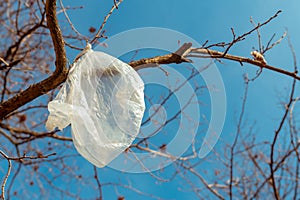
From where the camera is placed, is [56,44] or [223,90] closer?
[56,44]

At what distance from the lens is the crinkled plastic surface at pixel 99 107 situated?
36.7 inches

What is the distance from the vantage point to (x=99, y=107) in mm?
991

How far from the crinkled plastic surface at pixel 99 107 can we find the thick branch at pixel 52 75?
0.05m

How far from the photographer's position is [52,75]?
3.27ft

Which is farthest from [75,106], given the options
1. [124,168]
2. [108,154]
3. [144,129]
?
[144,129]

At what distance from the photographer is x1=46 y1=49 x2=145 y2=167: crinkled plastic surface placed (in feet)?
3.05

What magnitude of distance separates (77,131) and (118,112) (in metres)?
0.14

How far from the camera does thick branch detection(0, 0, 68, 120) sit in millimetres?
929

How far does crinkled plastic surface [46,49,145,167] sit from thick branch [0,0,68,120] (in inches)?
1.9

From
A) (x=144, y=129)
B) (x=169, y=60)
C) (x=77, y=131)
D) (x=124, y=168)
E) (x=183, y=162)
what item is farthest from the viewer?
(x=183, y=162)

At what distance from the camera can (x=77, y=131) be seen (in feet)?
3.05

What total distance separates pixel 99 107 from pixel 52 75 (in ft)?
0.59

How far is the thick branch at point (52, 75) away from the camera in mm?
929

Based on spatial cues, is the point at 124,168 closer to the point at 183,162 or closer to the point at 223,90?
the point at 223,90
